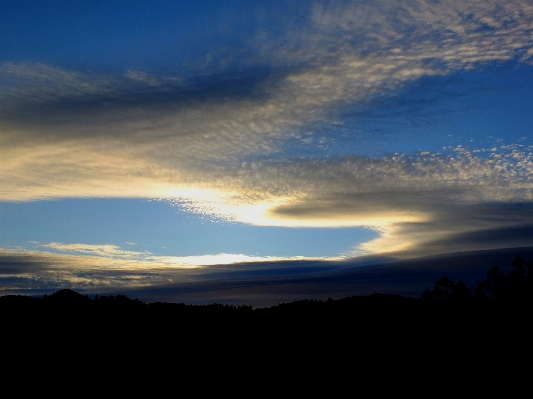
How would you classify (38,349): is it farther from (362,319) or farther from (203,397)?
(362,319)

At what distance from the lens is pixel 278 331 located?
30672mm

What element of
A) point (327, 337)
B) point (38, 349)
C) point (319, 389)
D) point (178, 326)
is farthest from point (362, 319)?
point (38, 349)

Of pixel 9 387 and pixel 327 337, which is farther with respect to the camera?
pixel 327 337

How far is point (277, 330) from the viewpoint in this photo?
101 feet

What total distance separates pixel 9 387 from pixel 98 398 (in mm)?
4736

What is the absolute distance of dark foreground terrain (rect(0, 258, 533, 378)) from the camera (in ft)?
87.1

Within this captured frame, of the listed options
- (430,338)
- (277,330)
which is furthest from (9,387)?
(430,338)

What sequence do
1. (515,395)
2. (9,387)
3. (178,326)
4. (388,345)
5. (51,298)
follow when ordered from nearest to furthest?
(515,395)
(9,387)
(388,345)
(178,326)
(51,298)

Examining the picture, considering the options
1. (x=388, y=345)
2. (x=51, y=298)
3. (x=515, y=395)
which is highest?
(x=51, y=298)

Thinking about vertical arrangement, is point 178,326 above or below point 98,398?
above

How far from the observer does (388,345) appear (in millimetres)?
27344

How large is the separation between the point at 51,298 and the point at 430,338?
88.6 ft

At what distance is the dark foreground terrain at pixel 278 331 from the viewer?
1045 inches

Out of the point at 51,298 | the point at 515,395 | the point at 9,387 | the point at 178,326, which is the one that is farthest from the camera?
the point at 51,298
